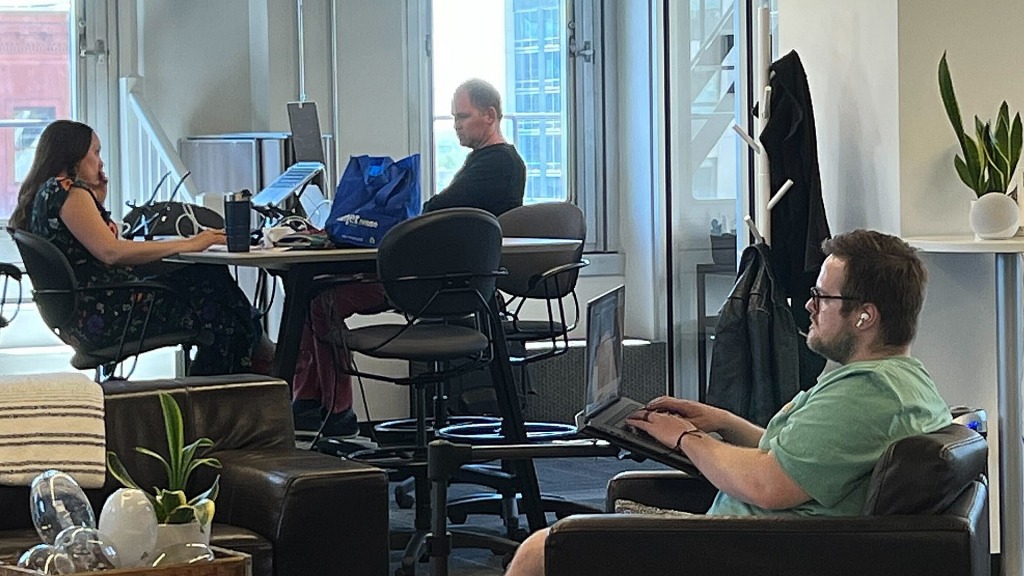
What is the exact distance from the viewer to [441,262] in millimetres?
4434

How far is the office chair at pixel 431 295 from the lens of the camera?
4.38 m

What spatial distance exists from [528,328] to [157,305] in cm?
128

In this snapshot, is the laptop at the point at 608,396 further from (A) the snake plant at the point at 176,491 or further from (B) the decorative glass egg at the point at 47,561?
(B) the decorative glass egg at the point at 47,561

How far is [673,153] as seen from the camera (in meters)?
6.77

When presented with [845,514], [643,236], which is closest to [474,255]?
[845,514]

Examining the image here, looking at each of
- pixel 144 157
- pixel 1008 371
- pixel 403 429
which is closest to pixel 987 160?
pixel 1008 371

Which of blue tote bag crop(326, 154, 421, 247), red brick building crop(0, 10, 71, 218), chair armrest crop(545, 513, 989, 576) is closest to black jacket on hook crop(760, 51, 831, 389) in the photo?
blue tote bag crop(326, 154, 421, 247)

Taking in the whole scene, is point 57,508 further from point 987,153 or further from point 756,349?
point 987,153


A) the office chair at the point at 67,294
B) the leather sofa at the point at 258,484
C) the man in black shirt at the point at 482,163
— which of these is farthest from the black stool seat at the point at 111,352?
the man in black shirt at the point at 482,163

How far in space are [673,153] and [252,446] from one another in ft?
10.9

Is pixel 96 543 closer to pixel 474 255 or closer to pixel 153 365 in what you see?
pixel 474 255

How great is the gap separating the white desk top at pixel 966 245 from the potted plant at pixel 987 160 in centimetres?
6

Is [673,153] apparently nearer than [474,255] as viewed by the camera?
No

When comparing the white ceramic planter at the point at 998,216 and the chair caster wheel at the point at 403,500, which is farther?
the chair caster wheel at the point at 403,500
